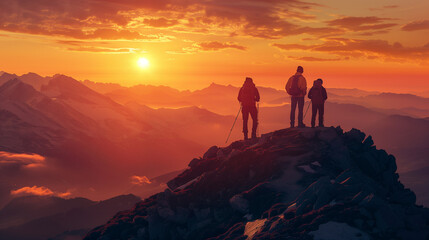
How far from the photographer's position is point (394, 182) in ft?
89.4

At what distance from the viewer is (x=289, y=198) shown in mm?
22234

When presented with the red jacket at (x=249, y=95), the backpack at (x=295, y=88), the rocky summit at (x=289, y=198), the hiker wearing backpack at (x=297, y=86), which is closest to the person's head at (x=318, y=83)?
the hiker wearing backpack at (x=297, y=86)

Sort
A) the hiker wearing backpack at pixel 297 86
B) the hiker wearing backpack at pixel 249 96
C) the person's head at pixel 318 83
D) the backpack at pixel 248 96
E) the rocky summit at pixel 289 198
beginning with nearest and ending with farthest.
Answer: the rocky summit at pixel 289 198 → the hiker wearing backpack at pixel 297 86 → the person's head at pixel 318 83 → the hiker wearing backpack at pixel 249 96 → the backpack at pixel 248 96

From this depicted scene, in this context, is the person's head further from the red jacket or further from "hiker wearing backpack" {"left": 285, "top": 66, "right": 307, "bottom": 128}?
the red jacket

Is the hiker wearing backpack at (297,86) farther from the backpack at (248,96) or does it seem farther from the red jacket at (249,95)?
the backpack at (248,96)

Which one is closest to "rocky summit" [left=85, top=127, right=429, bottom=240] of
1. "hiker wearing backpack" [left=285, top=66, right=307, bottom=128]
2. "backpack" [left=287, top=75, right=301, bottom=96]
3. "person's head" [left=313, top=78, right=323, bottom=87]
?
"hiker wearing backpack" [left=285, top=66, right=307, bottom=128]

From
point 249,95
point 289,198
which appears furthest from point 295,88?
point 289,198

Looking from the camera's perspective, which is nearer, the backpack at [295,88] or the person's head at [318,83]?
the backpack at [295,88]

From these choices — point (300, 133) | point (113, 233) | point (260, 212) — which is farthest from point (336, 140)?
point (113, 233)

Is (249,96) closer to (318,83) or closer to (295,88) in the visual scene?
(295,88)

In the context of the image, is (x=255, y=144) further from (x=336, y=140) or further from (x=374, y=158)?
(x=374, y=158)

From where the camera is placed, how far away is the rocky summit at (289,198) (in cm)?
1693

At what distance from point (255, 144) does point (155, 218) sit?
32.8 ft

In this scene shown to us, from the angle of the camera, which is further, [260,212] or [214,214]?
[214,214]
